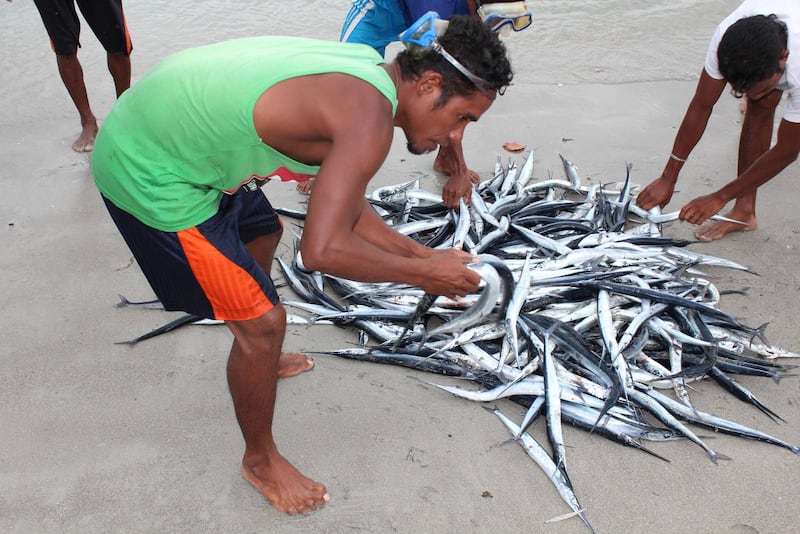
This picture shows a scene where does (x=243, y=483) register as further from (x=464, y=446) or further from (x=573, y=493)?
(x=573, y=493)

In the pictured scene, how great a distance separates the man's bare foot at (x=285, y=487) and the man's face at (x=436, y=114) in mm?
1180

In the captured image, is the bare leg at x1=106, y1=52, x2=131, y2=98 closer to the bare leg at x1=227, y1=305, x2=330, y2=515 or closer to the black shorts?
the black shorts

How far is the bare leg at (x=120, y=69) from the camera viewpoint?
4.53 meters

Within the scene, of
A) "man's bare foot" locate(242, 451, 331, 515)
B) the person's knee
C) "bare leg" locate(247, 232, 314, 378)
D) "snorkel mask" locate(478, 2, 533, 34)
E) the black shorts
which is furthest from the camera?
the black shorts

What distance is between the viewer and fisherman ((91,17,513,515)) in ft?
5.24

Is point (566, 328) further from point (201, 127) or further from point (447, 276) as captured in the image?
point (201, 127)

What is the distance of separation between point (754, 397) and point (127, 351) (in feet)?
8.87

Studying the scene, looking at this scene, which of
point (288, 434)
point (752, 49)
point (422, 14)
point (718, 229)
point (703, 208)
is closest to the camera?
point (288, 434)

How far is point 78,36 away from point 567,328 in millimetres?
3812

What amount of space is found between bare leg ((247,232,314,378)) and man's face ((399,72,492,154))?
0.77 m

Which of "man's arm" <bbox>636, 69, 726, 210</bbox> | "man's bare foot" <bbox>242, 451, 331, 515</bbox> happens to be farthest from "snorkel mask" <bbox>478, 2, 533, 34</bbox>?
"man's bare foot" <bbox>242, 451, 331, 515</bbox>

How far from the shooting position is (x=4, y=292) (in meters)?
3.18

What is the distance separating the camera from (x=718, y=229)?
3895mm

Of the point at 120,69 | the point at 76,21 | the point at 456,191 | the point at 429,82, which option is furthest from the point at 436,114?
the point at 76,21
